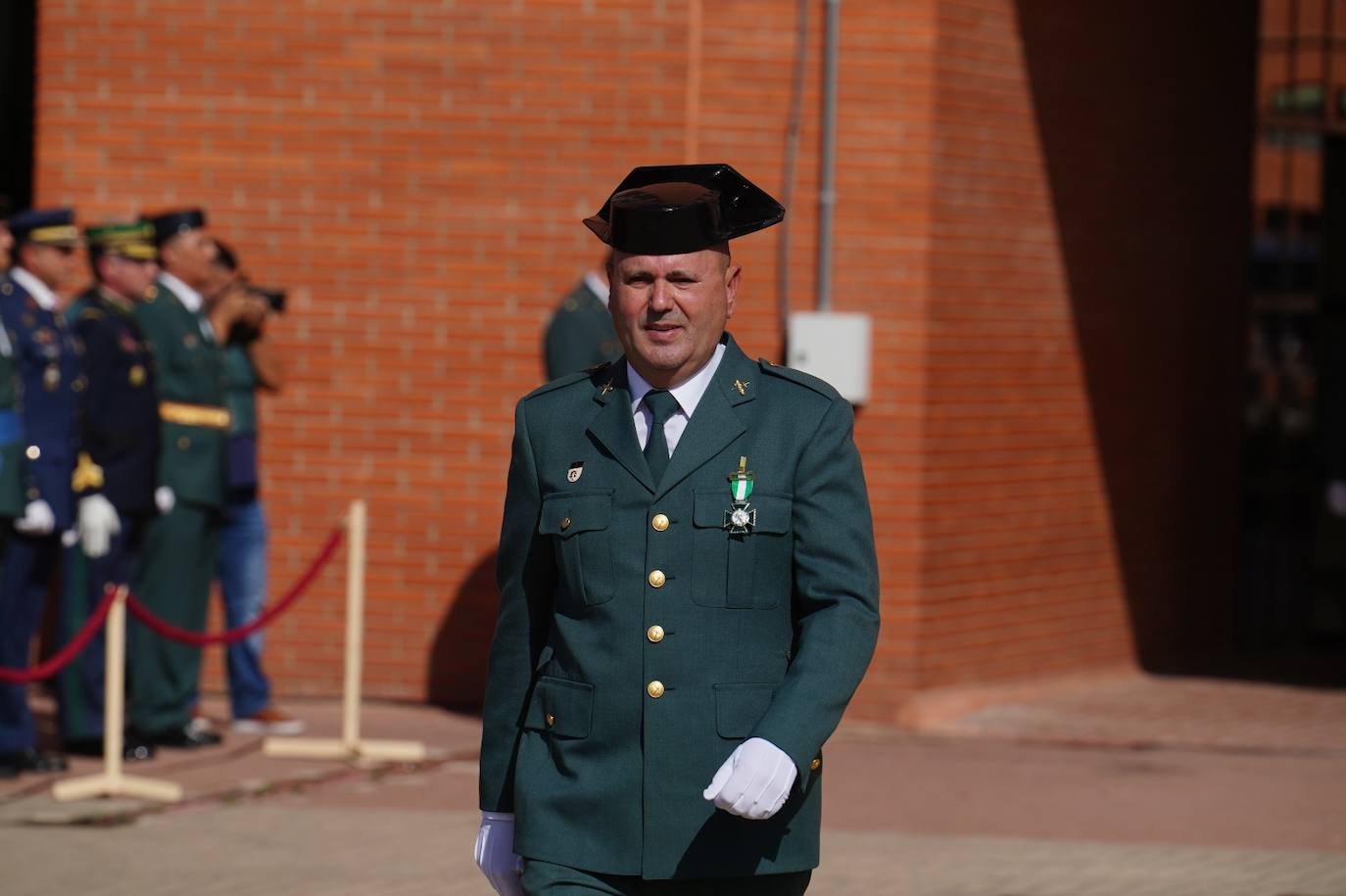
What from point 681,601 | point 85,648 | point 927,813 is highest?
point 681,601

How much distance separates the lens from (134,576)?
8750mm

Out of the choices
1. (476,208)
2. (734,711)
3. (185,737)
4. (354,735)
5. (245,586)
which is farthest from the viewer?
(476,208)

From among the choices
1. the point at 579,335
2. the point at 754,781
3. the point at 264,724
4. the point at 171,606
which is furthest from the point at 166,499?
the point at 754,781

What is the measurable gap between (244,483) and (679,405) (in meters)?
5.49

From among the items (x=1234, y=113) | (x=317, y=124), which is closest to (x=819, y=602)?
(x=317, y=124)

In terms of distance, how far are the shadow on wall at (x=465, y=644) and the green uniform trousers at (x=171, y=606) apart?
1140mm

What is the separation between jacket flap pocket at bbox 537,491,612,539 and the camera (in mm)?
3762

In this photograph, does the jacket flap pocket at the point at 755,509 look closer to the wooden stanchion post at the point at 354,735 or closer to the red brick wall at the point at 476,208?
the wooden stanchion post at the point at 354,735

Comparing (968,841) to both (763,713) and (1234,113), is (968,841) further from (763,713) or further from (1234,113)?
(1234,113)

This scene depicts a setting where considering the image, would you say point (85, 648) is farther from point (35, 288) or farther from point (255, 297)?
point (255, 297)

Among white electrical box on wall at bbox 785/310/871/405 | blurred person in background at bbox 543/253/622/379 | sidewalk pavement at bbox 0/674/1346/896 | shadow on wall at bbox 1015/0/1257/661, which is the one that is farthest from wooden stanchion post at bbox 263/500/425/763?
shadow on wall at bbox 1015/0/1257/661

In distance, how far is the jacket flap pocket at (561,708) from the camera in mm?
3729

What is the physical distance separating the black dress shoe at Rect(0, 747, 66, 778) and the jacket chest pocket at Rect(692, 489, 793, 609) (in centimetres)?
497

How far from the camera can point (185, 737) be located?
862 cm
